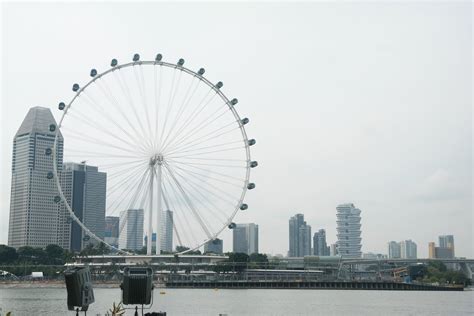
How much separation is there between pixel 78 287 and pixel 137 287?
5.47 ft

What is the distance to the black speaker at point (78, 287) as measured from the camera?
20219 millimetres

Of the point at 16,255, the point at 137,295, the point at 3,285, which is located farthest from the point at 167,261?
the point at 137,295

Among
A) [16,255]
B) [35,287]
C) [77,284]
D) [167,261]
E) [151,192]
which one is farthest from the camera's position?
[16,255]

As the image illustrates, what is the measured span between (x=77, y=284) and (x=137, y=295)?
68.9 inches

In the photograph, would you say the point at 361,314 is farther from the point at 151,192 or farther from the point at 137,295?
the point at 137,295

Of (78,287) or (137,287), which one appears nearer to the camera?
(78,287)

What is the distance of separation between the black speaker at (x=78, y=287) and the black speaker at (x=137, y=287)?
1.06m

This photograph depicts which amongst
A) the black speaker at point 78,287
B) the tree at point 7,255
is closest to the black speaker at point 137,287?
the black speaker at point 78,287

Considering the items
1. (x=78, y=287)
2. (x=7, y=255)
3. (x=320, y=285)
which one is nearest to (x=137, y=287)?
(x=78, y=287)

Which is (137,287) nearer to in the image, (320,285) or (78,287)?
(78,287)

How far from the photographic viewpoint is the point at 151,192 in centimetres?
9738

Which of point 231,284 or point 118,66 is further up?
point 118,66

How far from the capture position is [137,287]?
2066 centimetres

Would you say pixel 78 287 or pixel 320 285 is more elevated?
pixel 78 287
